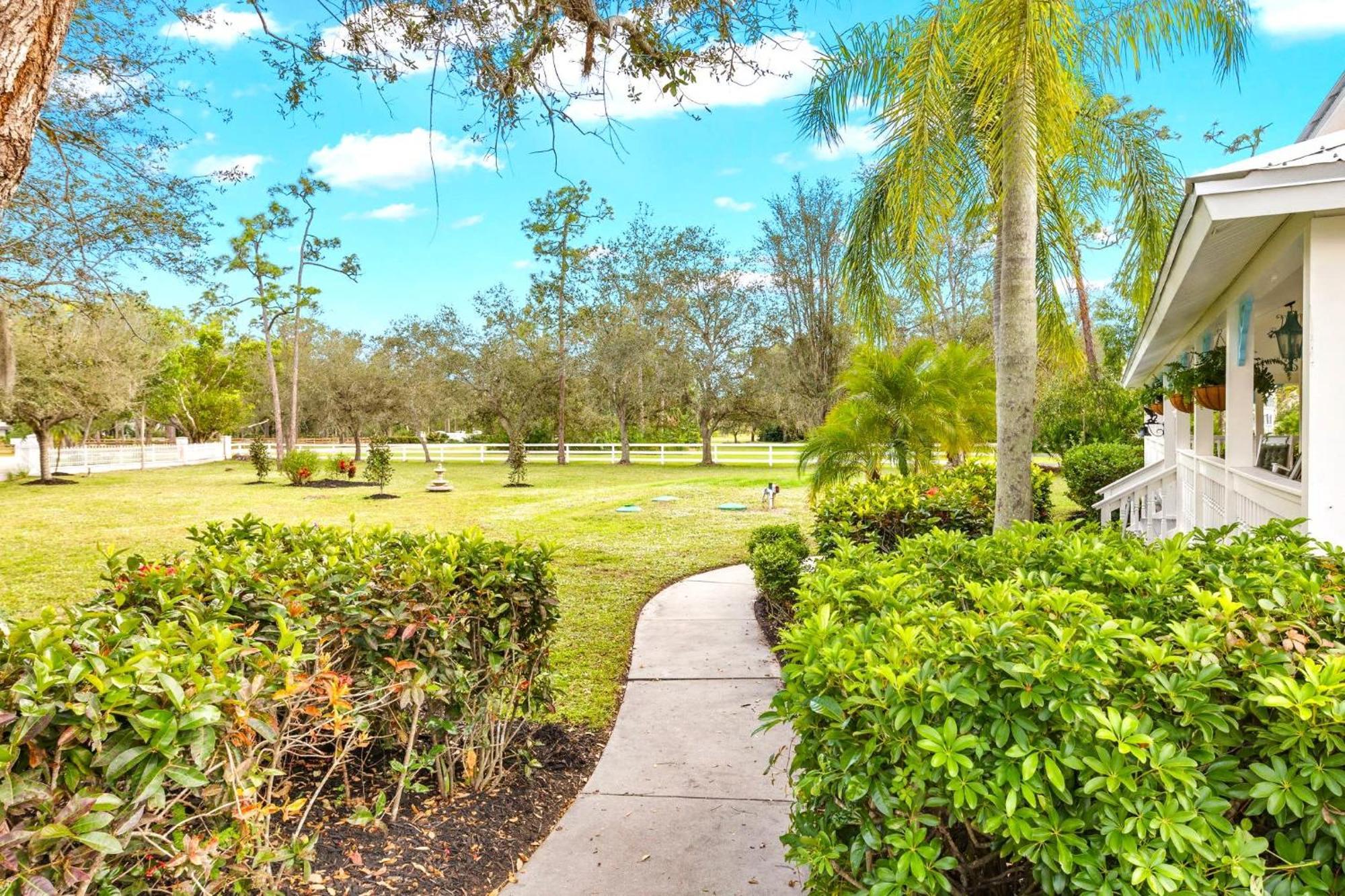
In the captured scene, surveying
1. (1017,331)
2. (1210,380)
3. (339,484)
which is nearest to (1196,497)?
(1210,380)

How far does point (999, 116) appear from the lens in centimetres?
561

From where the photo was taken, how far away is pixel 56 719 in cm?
156

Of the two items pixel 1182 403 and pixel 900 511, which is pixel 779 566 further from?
pixel 1182 403

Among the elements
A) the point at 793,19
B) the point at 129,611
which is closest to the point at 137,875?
the point at 129,611

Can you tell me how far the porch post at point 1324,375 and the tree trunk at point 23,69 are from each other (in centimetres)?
466

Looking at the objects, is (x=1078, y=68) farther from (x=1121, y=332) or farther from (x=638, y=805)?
(x=1121, y=332)

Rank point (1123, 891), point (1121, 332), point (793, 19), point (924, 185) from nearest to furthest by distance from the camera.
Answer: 1. point (1123, 891)
2. point (793, 19)
3. point (924, 185)
4. point (1121, 332)

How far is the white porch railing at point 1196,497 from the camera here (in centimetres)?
391

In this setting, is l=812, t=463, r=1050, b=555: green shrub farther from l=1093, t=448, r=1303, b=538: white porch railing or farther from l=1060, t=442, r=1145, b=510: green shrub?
l=1060, t=442, r=1145, b=510: green shrub

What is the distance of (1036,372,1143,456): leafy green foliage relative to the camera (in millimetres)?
16578

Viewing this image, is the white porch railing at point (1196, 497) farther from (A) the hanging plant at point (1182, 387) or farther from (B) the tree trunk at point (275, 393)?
(B) the tree trunk at point (275, 393)

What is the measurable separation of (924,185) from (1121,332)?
667 inches

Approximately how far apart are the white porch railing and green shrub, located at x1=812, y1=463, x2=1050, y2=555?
46.9 inches

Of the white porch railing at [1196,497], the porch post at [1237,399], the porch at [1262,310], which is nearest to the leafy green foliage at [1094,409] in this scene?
the white porch railing at [1196,497]
